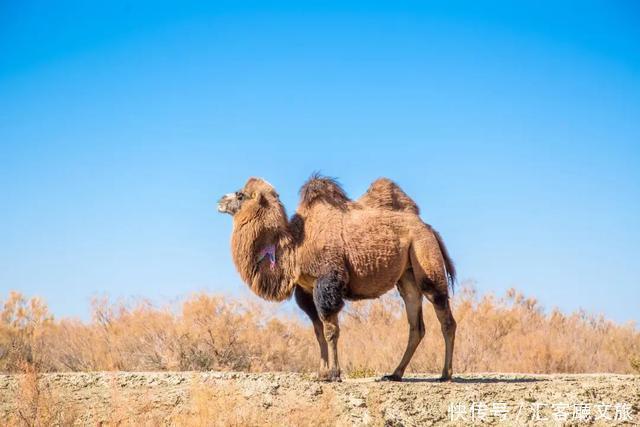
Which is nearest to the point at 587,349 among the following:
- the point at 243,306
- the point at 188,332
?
the point at 243,306

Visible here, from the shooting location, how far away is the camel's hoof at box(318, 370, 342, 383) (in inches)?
382

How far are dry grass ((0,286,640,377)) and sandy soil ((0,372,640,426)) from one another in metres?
5.44

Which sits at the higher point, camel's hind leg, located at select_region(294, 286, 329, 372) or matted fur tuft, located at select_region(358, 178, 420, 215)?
matted fur tuft, located at select_region(358, 178, 420, 215)

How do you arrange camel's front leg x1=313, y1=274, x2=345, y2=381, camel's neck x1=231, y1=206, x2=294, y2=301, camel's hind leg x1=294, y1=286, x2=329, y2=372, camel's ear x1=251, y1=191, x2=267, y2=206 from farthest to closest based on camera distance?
camel's ear x1=251, y1=191, x2=267, y2=206, camel's neck x1=231, y1=206, x2=294, y2=301, camel's hind leg x1=294, y1=286, x2=329, y2=372, camel's front leg x1=313, y1=274, x2=345, y2=381

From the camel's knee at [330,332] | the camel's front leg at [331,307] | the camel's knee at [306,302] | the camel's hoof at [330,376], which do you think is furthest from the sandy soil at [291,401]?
the camel's knee at [306,302]

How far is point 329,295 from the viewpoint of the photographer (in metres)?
10.0

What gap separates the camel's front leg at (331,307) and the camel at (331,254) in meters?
0.01

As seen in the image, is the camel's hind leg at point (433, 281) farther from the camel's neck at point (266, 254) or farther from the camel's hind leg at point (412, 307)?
the camel's neck at point (266, 254)

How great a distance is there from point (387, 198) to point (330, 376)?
10.2 feet

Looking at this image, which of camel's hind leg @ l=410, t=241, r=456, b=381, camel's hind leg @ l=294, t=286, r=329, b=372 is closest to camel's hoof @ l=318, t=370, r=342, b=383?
camel's hind leg @ l=294, t=286, r=329, b=372

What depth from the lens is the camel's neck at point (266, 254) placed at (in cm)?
1049

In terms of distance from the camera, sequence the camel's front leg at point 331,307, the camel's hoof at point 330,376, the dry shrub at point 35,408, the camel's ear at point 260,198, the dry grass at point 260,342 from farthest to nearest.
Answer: the dry grass at point 260,342 < the camel's ear at point 260,198 < the camel's front leg at point 331,307 < the camel's hoof at point 330,376 < the dry shrub at point 35,408

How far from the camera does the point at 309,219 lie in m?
11.0

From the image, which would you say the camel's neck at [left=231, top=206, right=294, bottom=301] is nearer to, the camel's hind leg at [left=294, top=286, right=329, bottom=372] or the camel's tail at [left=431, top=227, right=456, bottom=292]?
the camel's hind leg at [left=294, top=286, right=329, bottom=372]
